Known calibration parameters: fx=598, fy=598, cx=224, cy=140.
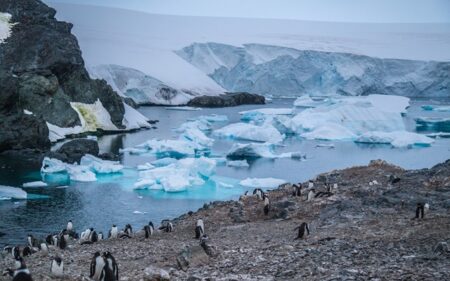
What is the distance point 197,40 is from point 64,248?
64.1 metres

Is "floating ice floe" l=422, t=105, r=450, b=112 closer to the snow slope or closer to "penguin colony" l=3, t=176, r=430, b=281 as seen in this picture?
the snow slope

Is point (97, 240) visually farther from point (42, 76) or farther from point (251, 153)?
point (42, 76)

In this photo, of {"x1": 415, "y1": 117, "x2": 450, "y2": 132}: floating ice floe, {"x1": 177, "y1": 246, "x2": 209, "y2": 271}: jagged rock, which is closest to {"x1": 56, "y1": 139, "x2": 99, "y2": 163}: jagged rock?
{"x1": 177, "y1": 246, "x2": 209, "y2": 271}: jagged rock

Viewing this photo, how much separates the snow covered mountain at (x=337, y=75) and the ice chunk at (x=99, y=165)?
34.4 metres

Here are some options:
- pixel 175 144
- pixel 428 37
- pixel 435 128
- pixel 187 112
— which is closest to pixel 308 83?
pixel 187 112

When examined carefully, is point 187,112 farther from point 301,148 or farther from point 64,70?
point 301,148

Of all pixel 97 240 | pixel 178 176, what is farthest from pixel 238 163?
pixel 97 240

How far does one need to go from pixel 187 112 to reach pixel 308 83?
14.3 m

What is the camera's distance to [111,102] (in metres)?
36.5

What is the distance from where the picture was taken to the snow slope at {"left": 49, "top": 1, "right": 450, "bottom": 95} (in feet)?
187

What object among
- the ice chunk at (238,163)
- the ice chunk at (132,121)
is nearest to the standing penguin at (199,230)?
the ice chunk at (238,163)

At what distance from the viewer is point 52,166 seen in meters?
22.1

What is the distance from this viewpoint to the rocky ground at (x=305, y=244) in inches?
269

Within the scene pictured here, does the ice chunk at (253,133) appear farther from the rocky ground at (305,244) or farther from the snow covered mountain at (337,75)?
the snow covered mountain at (337,75)
